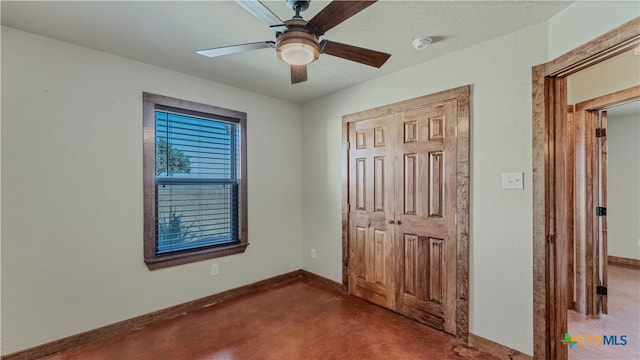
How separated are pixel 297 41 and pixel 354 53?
416 millimetres

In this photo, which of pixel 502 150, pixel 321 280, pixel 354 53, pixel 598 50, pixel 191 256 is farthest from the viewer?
pixel 321 280

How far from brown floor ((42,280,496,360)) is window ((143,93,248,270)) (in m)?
0.62

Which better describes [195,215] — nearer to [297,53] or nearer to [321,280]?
[321,280]

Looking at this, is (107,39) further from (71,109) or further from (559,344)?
(559,344)

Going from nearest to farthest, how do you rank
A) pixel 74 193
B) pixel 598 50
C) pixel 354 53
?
pixel 598 50 → pixel 354 53 → pixel 74 193

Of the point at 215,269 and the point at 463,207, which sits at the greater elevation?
the point at 463,207

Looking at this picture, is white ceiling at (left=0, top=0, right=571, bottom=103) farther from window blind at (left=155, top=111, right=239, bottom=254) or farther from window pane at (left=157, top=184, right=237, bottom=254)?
window pane at (left=157, top=184, right=237, bottom=254)

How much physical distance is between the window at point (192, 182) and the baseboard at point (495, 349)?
2.43 m

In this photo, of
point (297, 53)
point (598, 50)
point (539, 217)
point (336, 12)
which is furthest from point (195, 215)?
point (598, 50)

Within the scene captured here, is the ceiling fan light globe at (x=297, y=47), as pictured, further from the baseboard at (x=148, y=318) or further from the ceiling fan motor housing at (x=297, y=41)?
the baseboard at (x=148, y=318)

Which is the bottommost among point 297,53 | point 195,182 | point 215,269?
point 215,269

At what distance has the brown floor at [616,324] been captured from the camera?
205 centimetres

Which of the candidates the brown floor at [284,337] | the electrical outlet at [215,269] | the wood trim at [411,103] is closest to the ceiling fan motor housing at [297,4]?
the wood trim at [411,103]

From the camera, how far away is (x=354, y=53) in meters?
1.67
